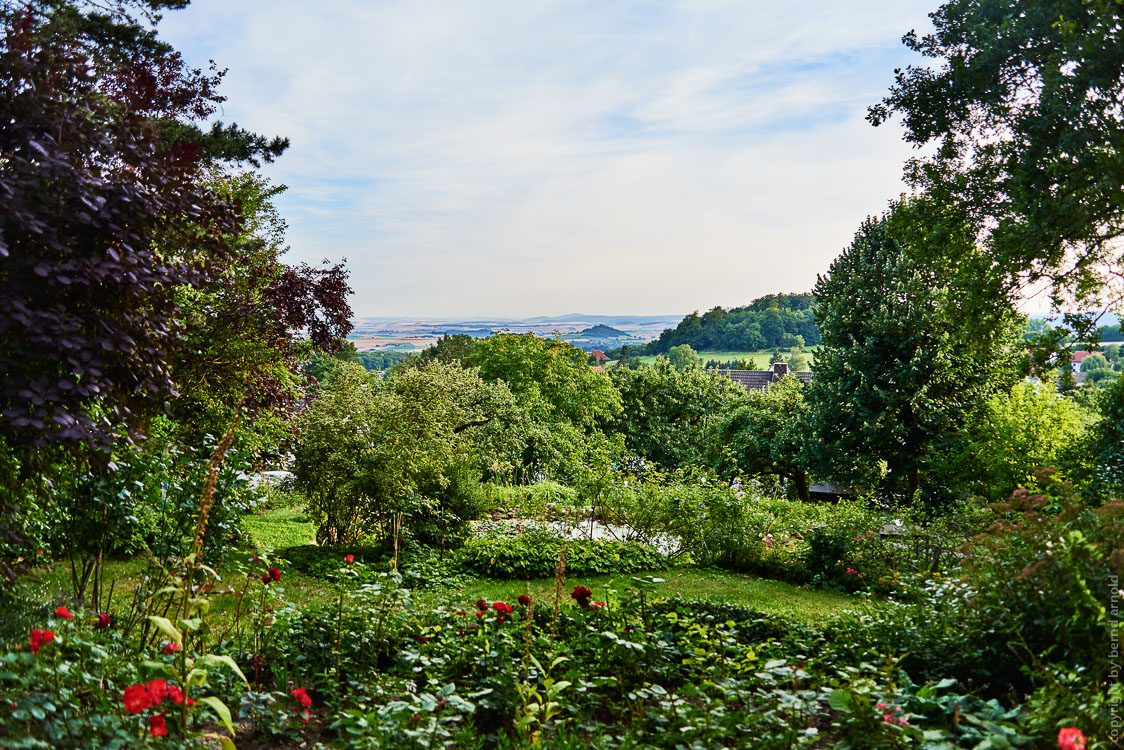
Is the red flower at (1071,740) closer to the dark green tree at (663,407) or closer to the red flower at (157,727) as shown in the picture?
the red flower at (157,727)

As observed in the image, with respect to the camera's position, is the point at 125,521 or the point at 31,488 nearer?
the point at 31,488

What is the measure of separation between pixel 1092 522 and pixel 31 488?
5422mm

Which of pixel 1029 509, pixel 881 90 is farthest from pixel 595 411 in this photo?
pixel 1029 509

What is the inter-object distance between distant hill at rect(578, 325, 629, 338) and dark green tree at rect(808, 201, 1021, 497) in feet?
193

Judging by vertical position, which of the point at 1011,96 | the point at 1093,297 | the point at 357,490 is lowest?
the point at 357,490

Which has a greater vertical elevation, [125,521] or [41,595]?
[125,521]

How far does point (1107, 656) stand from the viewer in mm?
2703

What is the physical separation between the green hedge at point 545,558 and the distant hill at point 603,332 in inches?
2598

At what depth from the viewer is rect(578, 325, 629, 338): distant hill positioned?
7650cm

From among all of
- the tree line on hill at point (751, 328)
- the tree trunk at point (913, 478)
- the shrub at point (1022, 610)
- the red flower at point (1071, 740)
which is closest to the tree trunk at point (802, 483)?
the tree trunk at point (913, 478)

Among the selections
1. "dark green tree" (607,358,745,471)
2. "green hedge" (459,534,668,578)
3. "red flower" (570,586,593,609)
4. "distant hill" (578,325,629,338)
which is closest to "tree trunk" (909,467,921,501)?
"green hedge" (459,534,668,578)

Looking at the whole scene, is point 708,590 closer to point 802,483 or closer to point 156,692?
point 156,692

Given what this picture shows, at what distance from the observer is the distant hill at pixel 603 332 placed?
251ft

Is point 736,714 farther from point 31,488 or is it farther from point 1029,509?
point 31,488
